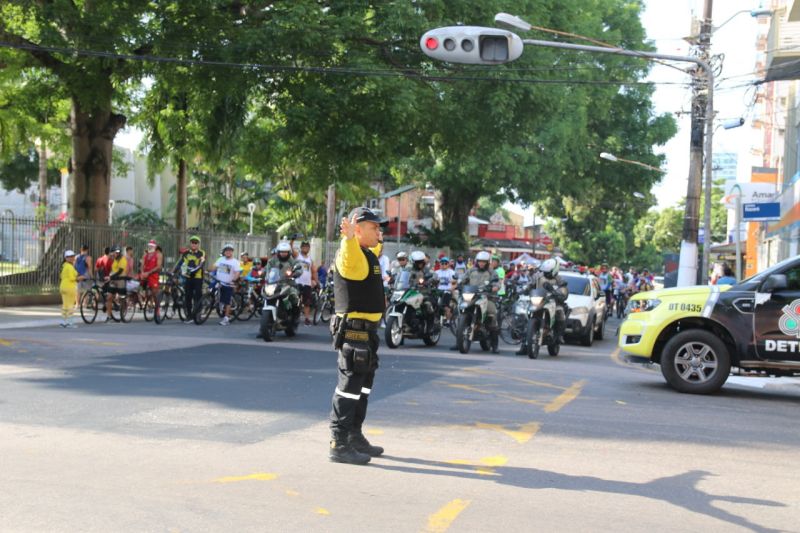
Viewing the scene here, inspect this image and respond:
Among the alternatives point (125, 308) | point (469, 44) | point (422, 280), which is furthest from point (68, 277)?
point (469, 44)

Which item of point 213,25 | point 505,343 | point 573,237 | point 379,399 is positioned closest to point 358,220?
point 379,399

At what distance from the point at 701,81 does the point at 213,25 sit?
11920mm

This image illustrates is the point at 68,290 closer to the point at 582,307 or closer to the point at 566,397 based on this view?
the point at 582,307

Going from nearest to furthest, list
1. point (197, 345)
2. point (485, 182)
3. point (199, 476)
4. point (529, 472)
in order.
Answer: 1. point (199, 476)
2. point (529, 472)
3. point (197, 345)
4. point (485, 182)

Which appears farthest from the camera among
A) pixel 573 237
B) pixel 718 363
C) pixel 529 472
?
pixel 573 237

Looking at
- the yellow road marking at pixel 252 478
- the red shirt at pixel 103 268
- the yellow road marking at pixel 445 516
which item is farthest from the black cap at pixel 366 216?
the red shirt at pixel 103 268

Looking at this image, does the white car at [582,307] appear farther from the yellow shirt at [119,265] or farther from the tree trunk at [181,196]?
the tree trunk at [181,196]

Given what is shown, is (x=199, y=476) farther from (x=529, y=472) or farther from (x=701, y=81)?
(x=701, y=81)

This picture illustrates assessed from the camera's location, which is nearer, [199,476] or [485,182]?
[199,476]

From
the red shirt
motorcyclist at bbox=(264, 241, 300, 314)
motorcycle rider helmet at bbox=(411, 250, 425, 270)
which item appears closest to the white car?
motorcycle rider helmet at bbox=(411, 250, 425, 270)

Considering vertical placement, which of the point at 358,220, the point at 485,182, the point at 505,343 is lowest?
the point at 505,343

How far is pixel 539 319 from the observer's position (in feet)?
57.3

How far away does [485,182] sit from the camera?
43.4 metres

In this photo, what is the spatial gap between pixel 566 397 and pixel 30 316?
587 inches
